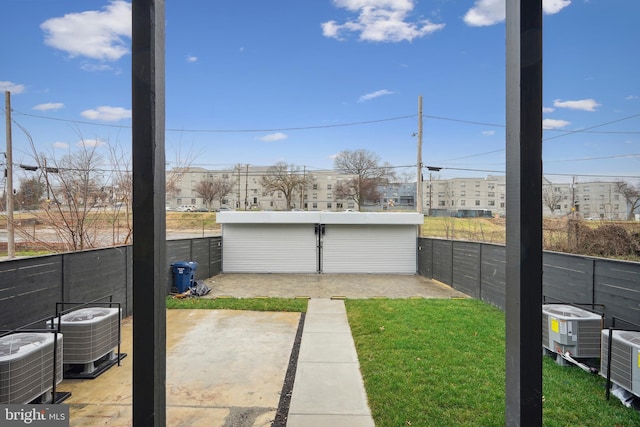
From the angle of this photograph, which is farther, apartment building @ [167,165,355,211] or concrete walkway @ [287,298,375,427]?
apartment building @ [167,165,355,211]

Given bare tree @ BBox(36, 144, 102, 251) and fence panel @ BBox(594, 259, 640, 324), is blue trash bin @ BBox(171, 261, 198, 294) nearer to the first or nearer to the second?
bare tree @ BBox(36, 144, 102, 251)

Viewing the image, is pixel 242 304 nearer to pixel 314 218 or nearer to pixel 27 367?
pixel 27 367

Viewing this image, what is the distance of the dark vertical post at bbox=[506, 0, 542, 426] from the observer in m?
1.32

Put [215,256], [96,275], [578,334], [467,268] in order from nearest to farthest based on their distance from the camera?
[578,334] → [96,275] → [467,268] → [215,256]

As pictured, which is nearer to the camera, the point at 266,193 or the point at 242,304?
the point at 242,304

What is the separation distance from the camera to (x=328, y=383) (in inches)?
151

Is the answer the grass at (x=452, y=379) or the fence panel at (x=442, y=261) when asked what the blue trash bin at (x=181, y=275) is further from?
the fence panel at (x=442, y=261)

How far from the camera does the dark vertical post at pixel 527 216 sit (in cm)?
132

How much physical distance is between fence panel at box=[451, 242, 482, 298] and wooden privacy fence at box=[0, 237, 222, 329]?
25.3 ft

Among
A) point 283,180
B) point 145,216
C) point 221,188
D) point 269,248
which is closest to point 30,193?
point 269,248

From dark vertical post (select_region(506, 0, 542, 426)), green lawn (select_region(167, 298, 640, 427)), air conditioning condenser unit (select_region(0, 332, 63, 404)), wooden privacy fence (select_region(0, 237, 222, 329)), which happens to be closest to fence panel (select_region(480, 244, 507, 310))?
green lawn (select_region(167, 298, 640, 427))

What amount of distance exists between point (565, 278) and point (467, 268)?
3725 mm

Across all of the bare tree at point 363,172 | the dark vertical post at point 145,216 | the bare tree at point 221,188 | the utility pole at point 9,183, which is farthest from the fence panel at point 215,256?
the bare tree at point 221,188

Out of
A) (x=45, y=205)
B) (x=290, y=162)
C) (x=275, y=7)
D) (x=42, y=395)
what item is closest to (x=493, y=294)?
(x=275, y=7)
